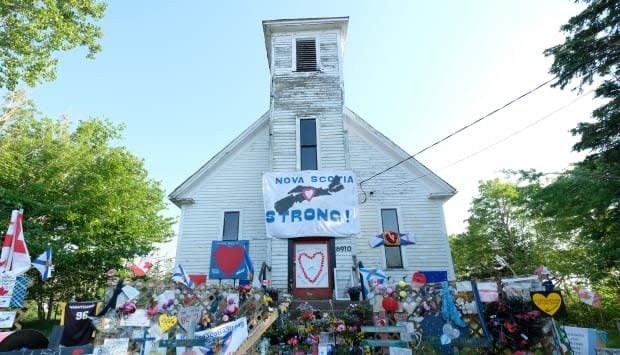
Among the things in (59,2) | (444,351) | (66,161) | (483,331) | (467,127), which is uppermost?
(59,2)

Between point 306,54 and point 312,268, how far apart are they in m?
8.48

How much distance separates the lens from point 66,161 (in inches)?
717

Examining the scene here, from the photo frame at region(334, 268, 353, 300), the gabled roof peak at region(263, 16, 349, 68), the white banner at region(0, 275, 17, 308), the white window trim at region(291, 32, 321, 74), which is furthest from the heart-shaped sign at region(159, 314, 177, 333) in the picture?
the gabled roof peak at region(263, 16, 349, 68)

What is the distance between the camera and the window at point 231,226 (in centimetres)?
1106

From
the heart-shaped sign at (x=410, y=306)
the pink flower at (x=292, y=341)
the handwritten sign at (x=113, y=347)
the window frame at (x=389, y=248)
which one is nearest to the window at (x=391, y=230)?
the window frame at (x=389, y=248)

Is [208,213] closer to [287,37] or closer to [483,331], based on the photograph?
[287,37]

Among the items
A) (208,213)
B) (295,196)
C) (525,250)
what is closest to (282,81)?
(295,196)

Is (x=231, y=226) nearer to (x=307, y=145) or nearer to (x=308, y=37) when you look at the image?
(x=307, y=145)

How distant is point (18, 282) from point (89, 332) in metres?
2.17

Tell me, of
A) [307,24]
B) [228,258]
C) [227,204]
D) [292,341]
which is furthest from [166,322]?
[307,24]

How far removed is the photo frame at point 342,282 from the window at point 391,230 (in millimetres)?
1657

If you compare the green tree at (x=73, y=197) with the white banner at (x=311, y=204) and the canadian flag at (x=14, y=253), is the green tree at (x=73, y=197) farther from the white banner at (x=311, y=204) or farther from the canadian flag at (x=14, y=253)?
the white banner at (x=311, y=204)

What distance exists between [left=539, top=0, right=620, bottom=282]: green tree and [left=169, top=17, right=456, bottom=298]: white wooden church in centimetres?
333

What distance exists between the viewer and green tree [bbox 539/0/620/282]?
914 centimetres
